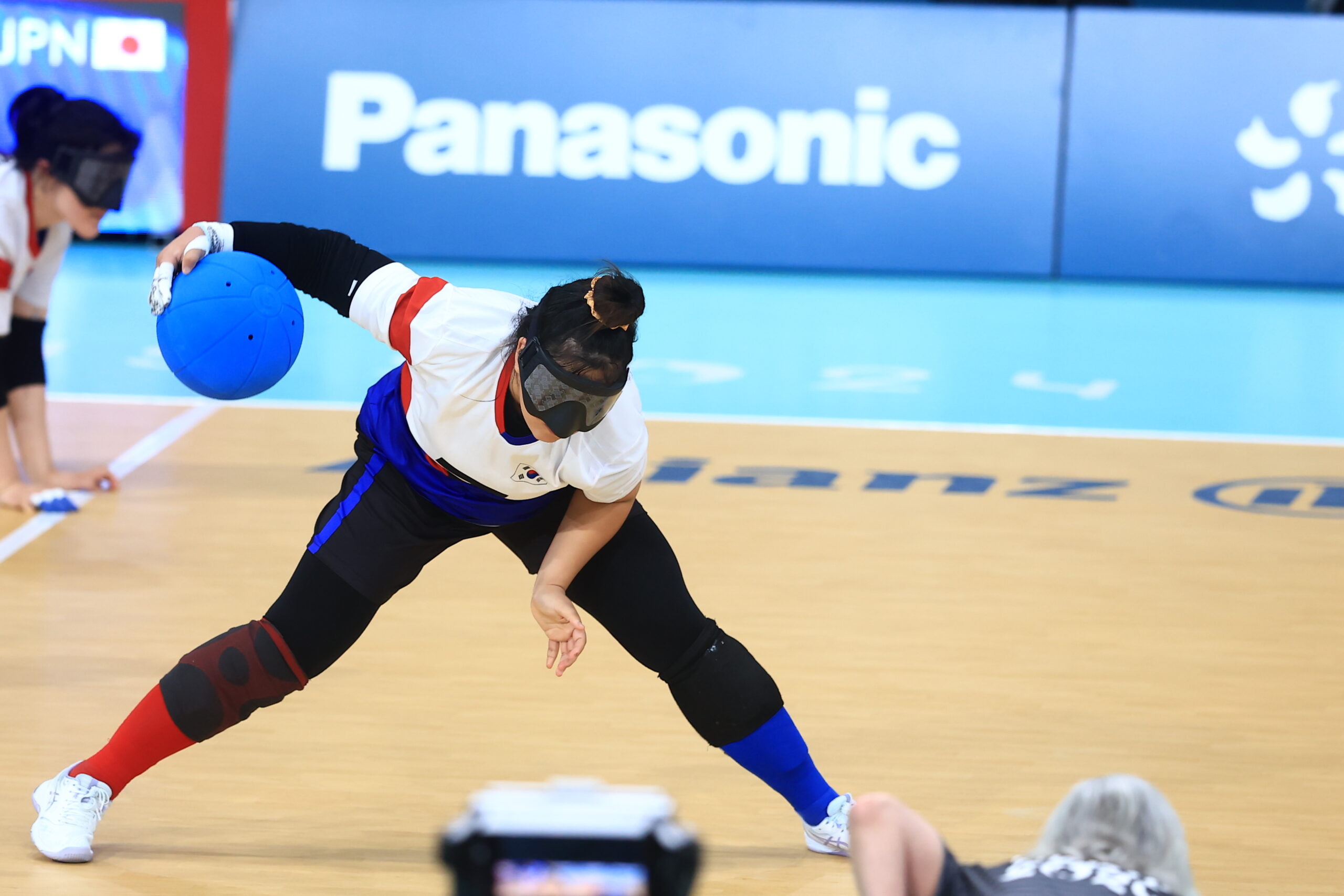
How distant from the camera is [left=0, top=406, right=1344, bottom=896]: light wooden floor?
349 cm

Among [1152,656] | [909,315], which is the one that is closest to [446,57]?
[909,315]

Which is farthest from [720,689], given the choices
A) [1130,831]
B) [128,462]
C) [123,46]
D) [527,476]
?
[123,46]

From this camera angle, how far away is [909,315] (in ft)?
36.4

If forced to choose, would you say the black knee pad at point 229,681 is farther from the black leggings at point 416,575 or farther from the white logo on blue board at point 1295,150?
the white logo on blue board at point 1295,150

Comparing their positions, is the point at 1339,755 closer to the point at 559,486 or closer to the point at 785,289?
the point at 559,486

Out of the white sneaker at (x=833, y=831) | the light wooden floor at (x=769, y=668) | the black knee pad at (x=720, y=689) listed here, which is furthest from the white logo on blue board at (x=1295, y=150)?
the black knee pad at (x=720, y=689)

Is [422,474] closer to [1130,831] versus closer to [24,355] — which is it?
[1130,831]

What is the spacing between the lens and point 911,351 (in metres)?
9.86

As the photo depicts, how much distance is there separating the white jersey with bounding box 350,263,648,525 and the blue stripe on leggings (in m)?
0.05

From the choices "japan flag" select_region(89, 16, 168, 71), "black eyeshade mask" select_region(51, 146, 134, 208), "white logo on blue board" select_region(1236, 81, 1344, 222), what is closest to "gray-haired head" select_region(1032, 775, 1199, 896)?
"black eyeshade mask" select_region(51, 146, 134, 208)

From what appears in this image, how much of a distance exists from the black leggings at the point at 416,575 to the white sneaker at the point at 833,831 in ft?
0.95

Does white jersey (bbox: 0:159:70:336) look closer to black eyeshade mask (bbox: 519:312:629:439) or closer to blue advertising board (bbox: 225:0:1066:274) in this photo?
black eyeshade mask (bbox: 519:312:629:439)

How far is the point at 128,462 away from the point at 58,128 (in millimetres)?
1921

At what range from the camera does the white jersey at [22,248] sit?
5410mm
